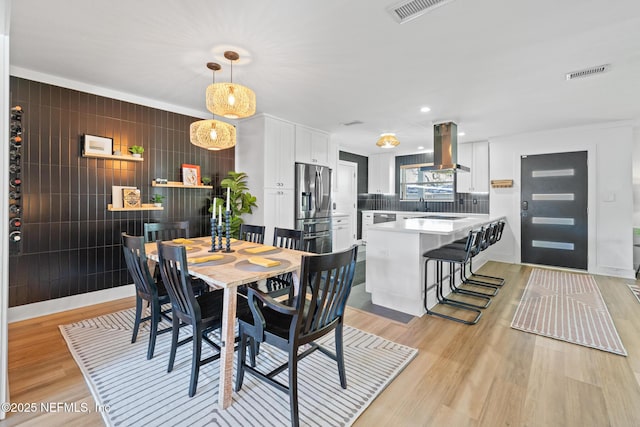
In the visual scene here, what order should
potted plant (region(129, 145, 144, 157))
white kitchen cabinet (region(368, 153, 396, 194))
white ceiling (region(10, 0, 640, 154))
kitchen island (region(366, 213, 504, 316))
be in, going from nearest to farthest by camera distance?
white ceiling (region(10, 0, 640, 154)) → kitchen island (region(366, 213, 504, 316)) → potted plant (region(129, 145, 144, 157)) → white kitchen cabinet (region(368, 153, 396, 194))

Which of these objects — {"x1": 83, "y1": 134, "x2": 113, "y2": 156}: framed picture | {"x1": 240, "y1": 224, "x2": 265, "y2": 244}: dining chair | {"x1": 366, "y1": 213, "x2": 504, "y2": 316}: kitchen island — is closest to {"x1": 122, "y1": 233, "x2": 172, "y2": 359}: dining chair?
{"x1": 240, "y1": 224, "x2": 265, "y2": 244}: dining chair

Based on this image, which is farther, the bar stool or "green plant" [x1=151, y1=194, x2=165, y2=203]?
"green plant" [x1=151, y1=194, x2=165, y2=203]

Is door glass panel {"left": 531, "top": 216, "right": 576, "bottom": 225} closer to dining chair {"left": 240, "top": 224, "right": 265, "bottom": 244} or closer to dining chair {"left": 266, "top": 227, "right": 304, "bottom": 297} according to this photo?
dining chair {"left": 266, "top": 227, "right": 304, "bottom": 297}

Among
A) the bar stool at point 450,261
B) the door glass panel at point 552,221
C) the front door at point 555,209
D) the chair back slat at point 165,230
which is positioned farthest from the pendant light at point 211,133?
the door glass panel at point 552,221

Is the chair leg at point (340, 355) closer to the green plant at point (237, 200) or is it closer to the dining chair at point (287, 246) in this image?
the dining chair at point (287, 246)

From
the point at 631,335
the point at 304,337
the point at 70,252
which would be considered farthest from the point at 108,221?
the point at 631,335

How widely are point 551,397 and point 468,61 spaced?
257 centimetres

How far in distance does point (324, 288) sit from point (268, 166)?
2995mm

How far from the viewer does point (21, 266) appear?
2848 millimetres

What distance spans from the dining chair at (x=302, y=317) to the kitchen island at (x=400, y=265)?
4.64 ft

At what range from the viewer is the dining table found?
65.4 inches

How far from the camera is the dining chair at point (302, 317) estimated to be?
4.93 feet

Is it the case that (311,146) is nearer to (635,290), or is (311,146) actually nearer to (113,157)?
(113,157)

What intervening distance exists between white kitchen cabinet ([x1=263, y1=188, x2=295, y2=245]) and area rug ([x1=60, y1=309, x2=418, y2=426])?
77.9 inches
